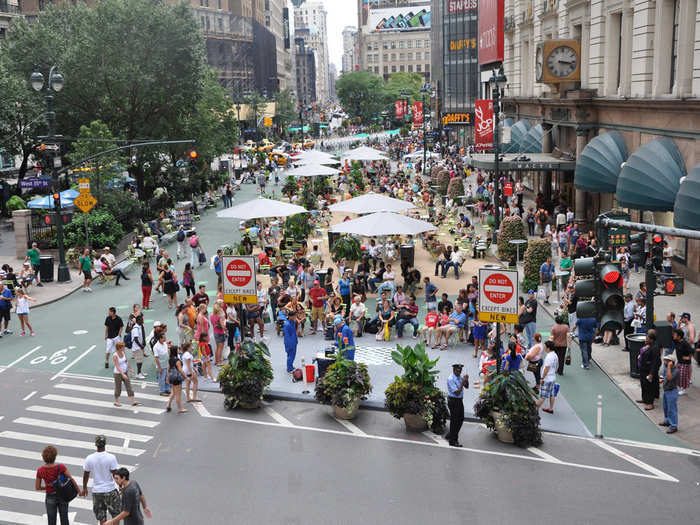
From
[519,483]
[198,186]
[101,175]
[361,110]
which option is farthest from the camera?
[361,110]

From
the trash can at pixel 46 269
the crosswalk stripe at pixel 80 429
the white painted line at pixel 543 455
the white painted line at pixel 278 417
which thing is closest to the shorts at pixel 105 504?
the crosswalk stripe at pixel 80 429

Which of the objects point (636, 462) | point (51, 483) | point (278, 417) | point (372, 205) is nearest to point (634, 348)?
point (636, 462)

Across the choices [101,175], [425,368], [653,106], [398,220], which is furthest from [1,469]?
[101,175]

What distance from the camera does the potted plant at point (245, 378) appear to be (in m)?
16.2

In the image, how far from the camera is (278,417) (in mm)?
15906

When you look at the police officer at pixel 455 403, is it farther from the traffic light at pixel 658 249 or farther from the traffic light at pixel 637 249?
the traffic light at pixel 658 249

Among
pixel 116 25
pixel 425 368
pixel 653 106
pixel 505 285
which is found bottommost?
A: pixel 425 368

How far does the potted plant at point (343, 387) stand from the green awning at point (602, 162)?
2023cm

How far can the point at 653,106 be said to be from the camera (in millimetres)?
28172

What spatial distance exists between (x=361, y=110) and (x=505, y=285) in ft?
462

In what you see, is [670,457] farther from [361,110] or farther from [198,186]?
[361,110]

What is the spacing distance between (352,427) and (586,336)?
250 inches

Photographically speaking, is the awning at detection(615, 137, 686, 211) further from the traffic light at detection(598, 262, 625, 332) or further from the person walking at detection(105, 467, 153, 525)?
the person walking at detection(105, 467, 153, 525)

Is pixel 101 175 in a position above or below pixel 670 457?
above
